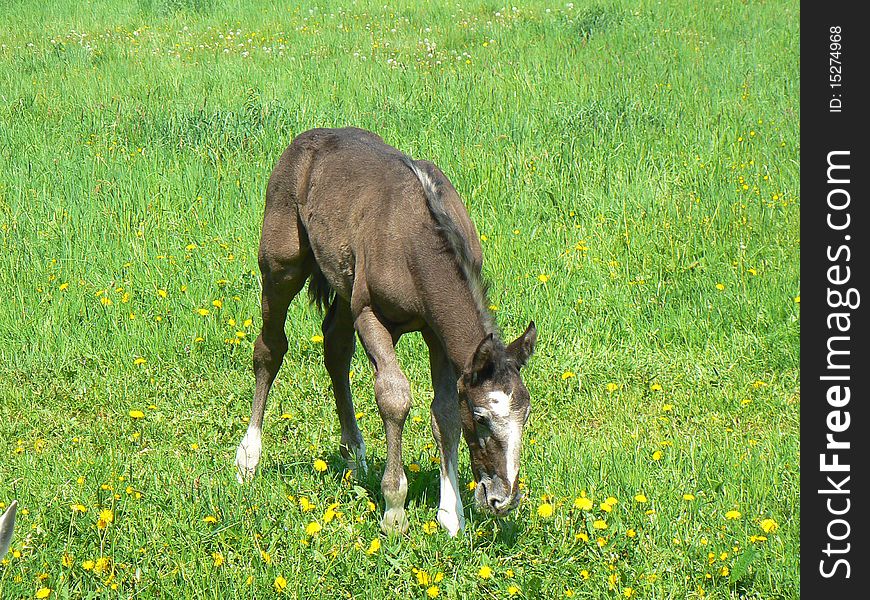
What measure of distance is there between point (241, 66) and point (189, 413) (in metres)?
6.25

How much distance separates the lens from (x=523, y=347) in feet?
12.8

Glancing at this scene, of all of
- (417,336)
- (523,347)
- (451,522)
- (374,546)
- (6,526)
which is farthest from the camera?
(417,336)

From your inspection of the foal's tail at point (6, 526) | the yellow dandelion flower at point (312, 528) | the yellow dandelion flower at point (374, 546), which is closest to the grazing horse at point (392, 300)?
the yellow dandelion flower at point (374, 546)

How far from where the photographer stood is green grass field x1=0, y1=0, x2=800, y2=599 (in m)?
4.10

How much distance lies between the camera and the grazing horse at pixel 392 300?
3.84 metres

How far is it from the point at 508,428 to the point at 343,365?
1.67 metres

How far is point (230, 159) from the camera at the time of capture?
8438 millimetres

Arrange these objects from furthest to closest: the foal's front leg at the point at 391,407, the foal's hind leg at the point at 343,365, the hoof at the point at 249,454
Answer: the foal's hind leg at the point at 343,365 → the hoof at the point at 249,454 → the foal's front leg at the point at 391,407

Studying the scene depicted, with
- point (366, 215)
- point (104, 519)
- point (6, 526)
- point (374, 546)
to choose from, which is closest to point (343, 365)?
point (366, 215)

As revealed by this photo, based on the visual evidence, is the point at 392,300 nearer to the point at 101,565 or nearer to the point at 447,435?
the point at 447,435

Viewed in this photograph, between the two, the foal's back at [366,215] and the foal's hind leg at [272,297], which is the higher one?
the foal's back at [366,215]

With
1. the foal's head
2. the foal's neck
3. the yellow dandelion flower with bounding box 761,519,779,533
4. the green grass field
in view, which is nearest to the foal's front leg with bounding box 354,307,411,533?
the green grass field

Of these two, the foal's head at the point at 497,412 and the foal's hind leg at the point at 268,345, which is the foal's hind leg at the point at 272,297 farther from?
the foal's head at the point at 497,412

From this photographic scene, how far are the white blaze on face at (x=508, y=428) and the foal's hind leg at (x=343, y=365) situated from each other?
1421mm
